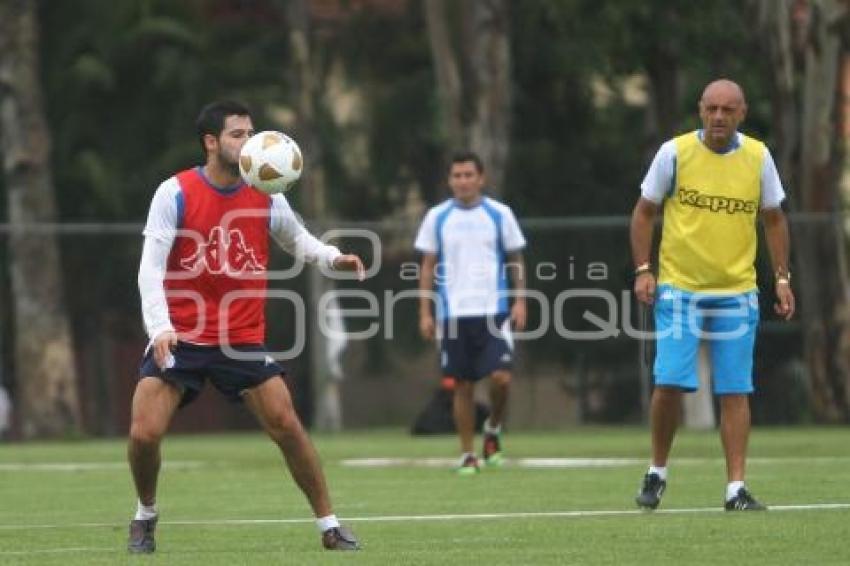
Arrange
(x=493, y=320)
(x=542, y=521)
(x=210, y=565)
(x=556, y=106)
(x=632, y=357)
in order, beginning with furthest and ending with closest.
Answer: (x=556, y=106), (x=632, y=357), (x=493, y=320), (x=542, y=521), (x=210, y=565)

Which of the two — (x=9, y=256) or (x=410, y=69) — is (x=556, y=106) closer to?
(x=410, y=69)

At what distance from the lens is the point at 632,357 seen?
29703 mm

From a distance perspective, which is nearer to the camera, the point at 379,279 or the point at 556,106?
the point at 379,279

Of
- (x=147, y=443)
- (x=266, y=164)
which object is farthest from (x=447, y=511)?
(x=266, y=164)

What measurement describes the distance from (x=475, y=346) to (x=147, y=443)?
803cm

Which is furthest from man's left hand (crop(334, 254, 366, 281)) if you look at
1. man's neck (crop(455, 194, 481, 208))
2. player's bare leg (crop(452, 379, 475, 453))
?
man's neck (crop(455, 194, 481, 208))

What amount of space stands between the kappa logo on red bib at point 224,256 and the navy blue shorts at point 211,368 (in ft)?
1.16

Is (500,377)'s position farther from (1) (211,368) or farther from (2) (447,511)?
(1) (211,368)

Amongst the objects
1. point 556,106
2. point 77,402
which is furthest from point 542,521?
point 556,106

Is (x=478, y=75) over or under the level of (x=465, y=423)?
over

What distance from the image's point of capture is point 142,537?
37.0ft

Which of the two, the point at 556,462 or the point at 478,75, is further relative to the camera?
the point at 478,75

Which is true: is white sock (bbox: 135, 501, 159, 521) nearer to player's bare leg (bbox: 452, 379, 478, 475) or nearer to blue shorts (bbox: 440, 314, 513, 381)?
player's bare leg (bbox: 452, 379, 478, 475)

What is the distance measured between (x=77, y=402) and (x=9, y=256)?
2.01 metres
